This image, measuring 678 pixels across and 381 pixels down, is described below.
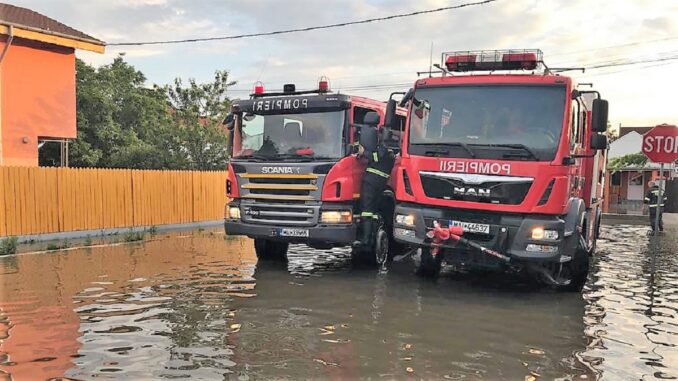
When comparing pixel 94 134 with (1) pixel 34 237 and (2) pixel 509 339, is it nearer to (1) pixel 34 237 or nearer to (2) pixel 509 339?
(1) pixel 34 237

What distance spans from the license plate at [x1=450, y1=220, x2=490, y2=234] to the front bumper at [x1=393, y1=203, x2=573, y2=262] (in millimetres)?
41

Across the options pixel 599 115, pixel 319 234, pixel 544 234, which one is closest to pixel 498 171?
pixel 544 234

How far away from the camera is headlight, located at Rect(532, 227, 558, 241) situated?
23.5 ft

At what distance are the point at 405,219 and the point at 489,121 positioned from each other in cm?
175

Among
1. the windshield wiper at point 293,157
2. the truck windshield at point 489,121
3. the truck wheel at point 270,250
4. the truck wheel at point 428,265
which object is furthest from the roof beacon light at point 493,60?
the truck wheel at point 270,250

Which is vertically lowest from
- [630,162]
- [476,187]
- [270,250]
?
[270,250]

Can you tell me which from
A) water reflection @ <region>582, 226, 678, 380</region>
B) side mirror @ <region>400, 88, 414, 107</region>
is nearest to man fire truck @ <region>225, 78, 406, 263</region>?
side mirror @ <region>400, 88, 414, 107</region>

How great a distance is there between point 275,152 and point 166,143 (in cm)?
1770

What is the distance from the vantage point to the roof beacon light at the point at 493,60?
851 cm

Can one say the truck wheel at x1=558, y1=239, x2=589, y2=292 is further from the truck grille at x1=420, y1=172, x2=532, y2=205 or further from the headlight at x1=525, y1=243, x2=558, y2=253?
the truck grille at x1=420, y1=172, x2=532, y2=205

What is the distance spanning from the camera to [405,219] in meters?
8.02

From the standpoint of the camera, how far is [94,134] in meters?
26.7

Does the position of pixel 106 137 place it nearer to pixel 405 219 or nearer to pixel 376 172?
pixel 376 172

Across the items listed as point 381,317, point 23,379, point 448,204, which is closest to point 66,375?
point 23,379
